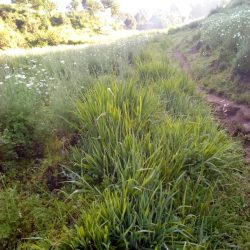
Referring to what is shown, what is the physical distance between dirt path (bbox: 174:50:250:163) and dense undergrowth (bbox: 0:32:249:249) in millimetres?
1136

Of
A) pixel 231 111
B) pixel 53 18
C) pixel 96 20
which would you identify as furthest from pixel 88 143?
pixel 96 20

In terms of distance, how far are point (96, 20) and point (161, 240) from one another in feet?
139

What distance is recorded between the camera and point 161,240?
7.16 feet

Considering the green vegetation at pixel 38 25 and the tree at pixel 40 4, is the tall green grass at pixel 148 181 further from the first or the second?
the tree at pixel 40 4

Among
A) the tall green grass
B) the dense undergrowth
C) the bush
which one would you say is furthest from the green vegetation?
the tall green grass

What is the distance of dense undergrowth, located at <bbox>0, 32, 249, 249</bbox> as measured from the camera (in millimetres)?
2246

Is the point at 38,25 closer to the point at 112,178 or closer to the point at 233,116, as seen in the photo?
the point at 233,116

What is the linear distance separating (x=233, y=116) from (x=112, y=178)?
12.2 ft

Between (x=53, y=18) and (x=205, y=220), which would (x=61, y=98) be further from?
(x=53, y=18)

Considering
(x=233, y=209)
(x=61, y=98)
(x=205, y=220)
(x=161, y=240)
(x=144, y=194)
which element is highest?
(x=61, y=98)

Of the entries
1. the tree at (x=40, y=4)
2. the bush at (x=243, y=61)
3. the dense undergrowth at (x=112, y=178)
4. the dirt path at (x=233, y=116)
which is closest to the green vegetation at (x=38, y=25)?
the tree at (x=40, y=4)

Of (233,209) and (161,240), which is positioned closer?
(161,240)

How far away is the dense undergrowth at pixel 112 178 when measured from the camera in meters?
2.25

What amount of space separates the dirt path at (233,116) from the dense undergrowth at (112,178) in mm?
1136
